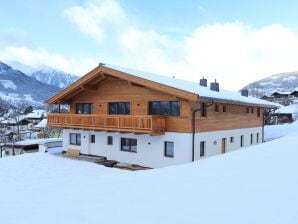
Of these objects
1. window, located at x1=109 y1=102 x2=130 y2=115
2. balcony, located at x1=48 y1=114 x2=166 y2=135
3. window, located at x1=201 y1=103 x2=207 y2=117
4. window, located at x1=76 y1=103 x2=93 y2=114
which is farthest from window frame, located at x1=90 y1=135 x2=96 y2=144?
window, located at x1=201 y1=103 x2=207 y2=117

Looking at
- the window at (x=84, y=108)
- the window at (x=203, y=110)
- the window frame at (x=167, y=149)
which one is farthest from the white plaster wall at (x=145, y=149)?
the window at (x=203, y=110)

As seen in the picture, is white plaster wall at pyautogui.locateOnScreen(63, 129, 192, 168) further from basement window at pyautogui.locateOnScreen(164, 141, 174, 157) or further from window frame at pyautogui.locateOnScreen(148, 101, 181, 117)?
window frame at pyautogui.locateOnScreen(148, 101, 181, 117)

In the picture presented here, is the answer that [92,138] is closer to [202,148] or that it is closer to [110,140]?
[110,140]

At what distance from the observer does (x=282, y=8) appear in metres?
17.4

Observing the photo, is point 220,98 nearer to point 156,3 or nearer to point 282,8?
point 282,8

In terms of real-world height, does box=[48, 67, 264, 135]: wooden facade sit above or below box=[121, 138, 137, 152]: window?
above

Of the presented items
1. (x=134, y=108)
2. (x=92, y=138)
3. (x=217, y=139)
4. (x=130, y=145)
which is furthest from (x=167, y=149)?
(x=92, y=138)

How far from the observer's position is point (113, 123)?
58.3 ft

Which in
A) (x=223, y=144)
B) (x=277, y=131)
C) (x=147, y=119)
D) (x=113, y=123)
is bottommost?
(x=223, y=144)

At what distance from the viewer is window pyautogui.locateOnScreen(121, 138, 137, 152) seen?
18.1m

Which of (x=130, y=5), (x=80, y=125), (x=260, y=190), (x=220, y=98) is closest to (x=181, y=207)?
(x=260, y=190)

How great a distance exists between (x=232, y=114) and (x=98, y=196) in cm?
1583

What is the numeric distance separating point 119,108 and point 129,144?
7.93 ft

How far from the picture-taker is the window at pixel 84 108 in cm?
2129
